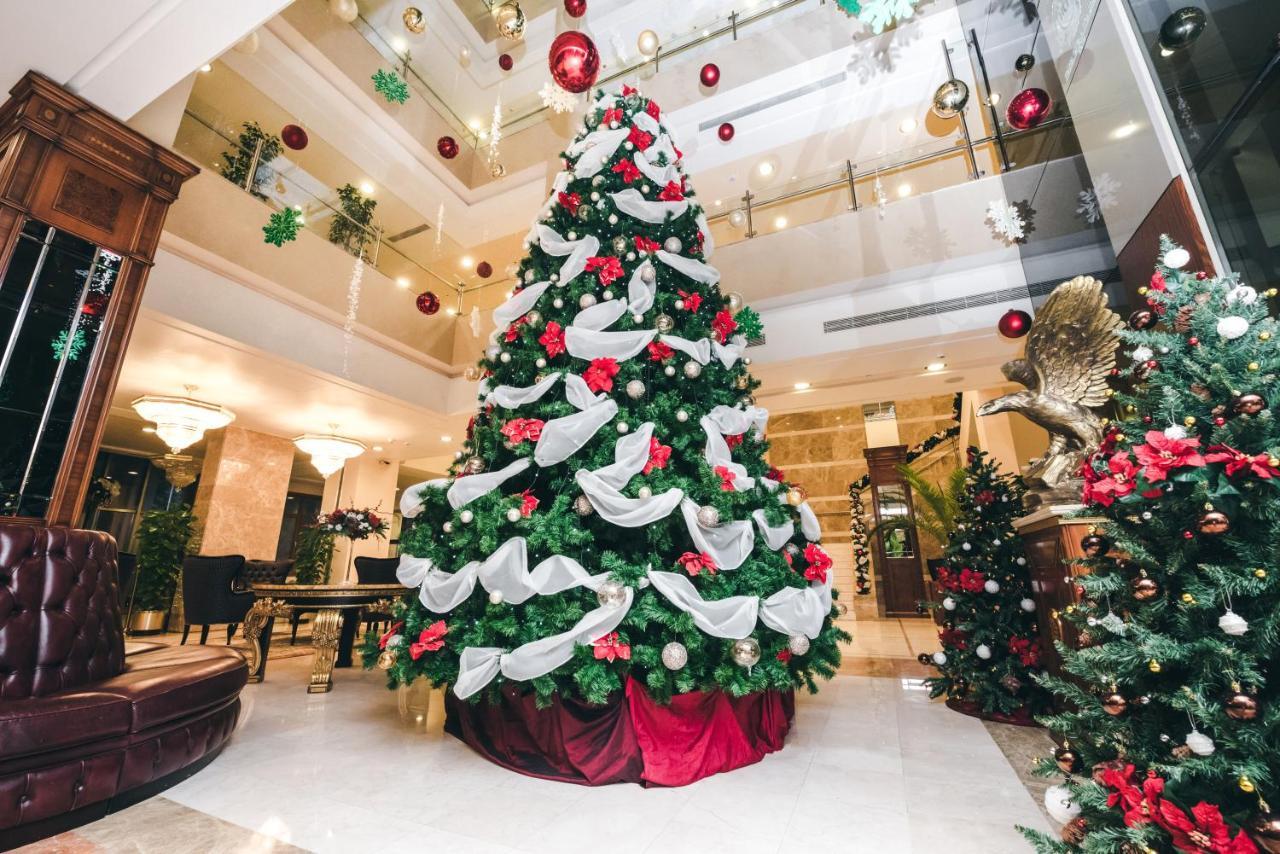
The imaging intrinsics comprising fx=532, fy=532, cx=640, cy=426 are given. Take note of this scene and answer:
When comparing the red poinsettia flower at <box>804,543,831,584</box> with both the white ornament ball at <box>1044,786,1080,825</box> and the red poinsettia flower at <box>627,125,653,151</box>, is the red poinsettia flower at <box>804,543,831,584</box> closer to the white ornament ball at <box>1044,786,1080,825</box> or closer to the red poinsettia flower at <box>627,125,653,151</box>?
the white ornament ball at <box>1044,786,1080,825</box>

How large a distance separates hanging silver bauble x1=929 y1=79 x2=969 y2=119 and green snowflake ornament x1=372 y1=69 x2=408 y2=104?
4944 millimetres

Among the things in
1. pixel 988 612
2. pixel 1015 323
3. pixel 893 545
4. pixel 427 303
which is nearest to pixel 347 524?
pixel 427 303

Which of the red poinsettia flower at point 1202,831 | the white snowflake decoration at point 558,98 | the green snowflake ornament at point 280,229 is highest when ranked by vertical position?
the white snowflake decoration at point 558,98

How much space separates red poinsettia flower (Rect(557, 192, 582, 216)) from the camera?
3.04 metres

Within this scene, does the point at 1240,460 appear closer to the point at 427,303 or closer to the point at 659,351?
the point at 659,351

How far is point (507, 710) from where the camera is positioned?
92.9 inches

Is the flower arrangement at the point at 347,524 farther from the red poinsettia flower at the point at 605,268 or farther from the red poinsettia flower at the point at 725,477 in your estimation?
the red poinsettia flower at the point at 725,477

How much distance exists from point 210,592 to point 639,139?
522cm

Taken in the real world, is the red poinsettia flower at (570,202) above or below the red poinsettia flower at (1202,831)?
above

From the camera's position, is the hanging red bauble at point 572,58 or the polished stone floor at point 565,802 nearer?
the polished stone floor at point 565,802

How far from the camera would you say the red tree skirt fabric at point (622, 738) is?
7.04 feet

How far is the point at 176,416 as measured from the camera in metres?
5.70

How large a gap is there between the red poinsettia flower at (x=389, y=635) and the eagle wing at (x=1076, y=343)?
3.41 meters

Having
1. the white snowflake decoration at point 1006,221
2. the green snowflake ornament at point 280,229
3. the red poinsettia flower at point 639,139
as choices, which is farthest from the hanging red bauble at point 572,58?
the white snowflake decoration at point 1006,221
